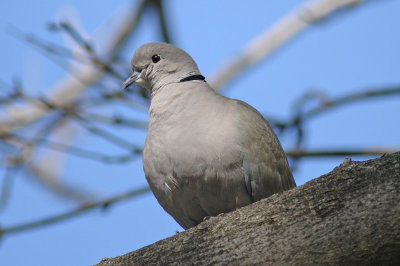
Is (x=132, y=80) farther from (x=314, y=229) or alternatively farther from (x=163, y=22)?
(x=314, y=229)

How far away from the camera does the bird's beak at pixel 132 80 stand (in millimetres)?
4367

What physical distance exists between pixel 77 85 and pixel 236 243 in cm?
415

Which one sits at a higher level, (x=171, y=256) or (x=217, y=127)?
(x=217, y=127)

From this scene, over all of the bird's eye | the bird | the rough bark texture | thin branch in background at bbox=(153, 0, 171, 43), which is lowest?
the rough bark texture

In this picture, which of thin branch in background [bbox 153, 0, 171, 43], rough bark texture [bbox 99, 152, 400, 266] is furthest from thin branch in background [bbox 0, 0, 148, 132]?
rough bark texture [bbox 99, 152, 400, 266]

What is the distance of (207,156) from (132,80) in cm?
114

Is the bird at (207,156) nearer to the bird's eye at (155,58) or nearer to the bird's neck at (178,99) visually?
the bird's neck at (178,99)

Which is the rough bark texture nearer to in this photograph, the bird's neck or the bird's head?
the bird's neck

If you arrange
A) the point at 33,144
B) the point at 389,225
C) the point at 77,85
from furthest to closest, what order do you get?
the point at 77,85 → the point at 33,144 → the point at 389,225

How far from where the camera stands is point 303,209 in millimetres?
2633

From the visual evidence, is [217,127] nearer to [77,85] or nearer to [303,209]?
[303,209]

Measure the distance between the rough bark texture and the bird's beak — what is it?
5.74 ft

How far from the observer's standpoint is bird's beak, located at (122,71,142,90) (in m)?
4.37

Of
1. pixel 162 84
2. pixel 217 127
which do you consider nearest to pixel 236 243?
pixel 217 127
